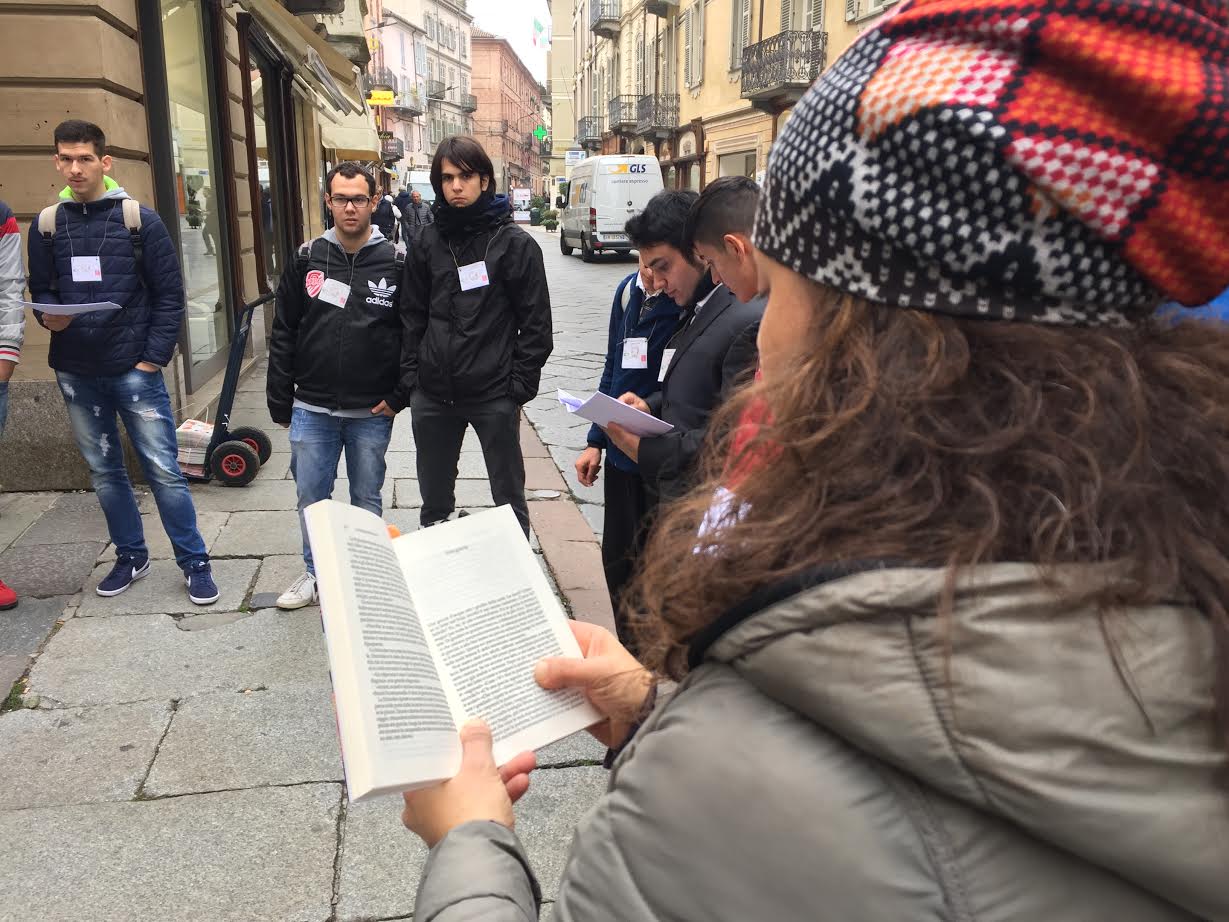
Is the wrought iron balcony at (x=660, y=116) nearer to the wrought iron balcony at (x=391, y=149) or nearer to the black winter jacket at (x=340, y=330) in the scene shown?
the wrought iron balcony at (x=391, y=149)

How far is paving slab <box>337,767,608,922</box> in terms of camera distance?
2.25 metres

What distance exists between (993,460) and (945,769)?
8.0 inches

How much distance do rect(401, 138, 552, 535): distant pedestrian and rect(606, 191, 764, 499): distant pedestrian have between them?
33.6 inches

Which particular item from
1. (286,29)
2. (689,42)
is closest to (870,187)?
(286,29)

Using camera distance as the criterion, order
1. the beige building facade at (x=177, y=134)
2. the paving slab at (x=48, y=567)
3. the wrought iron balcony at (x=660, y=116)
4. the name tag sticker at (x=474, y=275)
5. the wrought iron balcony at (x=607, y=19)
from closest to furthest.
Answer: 1. the name tag sticker at (x=474, y=275)
2. the paving slab at (x=48, y=567)
3. the beige building facade at (x=177, y=134)
4. the wrought iron balcony at (x=660, y=116)
5. the wrought iron balcony at (x=607, y=19)

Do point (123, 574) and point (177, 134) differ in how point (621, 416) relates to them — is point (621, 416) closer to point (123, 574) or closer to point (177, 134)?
point (123, 574)

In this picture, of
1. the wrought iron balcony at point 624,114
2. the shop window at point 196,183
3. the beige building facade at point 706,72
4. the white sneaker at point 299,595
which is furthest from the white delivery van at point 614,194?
the white sneaker at point 299,595

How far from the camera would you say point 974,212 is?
25.4 inches

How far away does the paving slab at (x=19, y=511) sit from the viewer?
181 inches

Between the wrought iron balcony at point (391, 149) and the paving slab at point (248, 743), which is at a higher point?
the wrought iron balcony at point (391, 149)

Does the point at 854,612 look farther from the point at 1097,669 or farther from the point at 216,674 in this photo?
the point at 216,674

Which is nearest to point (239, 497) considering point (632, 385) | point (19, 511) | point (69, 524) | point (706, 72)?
point (69, 524)

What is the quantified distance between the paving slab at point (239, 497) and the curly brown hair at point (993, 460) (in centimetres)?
479

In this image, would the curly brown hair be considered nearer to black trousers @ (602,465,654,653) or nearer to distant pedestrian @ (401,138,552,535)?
black trousers @ (602,465,654,653)
